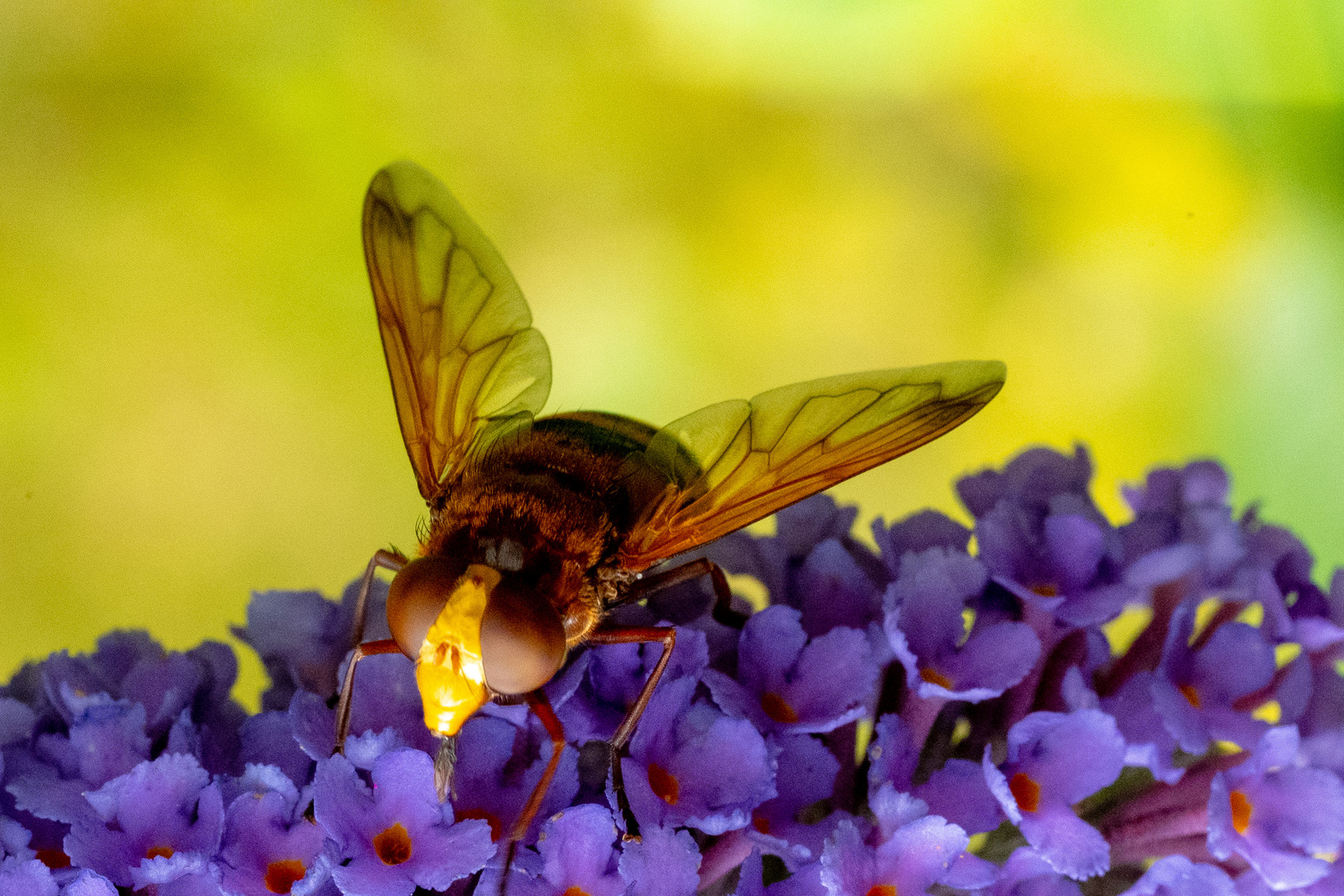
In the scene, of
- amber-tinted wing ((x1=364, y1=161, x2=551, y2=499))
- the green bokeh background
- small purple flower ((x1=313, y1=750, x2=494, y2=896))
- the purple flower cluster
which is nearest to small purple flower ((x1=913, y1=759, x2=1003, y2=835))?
the purple flower cluster

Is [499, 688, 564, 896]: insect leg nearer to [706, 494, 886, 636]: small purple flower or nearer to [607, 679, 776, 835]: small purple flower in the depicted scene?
[607, 679, 776, 835]: small purple flower

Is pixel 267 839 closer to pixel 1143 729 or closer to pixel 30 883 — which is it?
pixel 30 883

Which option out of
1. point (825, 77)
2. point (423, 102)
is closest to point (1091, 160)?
point (825, 77)

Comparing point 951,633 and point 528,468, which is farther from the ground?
point 528,468

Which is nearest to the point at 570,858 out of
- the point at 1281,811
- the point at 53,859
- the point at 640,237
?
the point at 53,859

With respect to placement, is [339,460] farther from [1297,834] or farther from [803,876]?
[1297,834]

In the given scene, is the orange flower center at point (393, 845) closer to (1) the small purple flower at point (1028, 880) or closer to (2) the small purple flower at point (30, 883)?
(2) the small purple flower at point (30, 883)
